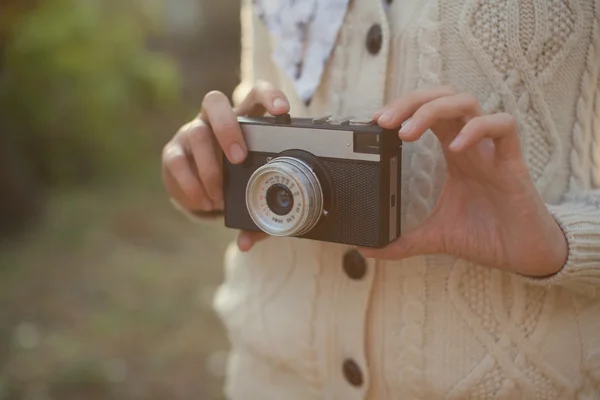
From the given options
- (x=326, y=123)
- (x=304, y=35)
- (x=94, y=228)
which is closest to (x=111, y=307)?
(x=94, y=228)

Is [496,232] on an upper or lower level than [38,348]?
upper

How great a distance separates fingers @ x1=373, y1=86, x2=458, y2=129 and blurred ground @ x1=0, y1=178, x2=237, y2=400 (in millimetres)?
2098

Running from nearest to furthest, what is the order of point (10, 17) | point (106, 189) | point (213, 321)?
point (213, 321) → point (10, 17) → point (106, 189)

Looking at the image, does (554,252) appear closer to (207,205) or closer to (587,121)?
(587,121)

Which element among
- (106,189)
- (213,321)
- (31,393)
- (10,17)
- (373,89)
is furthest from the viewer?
(106,189)

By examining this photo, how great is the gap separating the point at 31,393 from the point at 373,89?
7.08ft

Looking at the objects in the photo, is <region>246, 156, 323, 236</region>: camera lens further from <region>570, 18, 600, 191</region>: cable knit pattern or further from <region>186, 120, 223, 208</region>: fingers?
<region>570, 18, 600, 191</region>: cable knit pattern

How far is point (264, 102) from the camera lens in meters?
0.92

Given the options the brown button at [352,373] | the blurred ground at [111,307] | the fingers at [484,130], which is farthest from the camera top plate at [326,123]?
the blurred ground at [111,307]

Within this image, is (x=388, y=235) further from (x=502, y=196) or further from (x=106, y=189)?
(x=106, y=189)

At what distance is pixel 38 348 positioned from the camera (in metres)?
2.86

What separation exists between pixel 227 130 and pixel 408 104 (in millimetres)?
239

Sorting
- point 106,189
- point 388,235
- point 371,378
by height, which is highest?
point 388,235

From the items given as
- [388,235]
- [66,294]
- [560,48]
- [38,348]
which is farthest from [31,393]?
[560,48]
